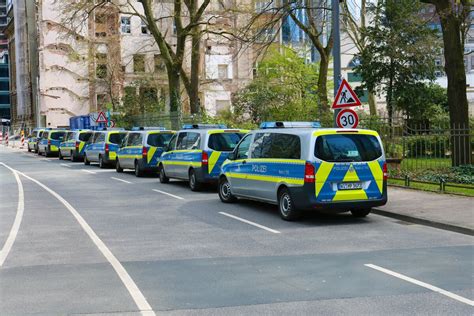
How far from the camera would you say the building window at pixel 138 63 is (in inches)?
2535

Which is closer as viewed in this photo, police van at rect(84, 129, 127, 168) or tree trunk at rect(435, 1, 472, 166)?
tree trunk at rect(435, 1, 472, 166)

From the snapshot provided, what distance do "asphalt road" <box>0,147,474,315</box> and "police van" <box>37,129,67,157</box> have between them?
92.7ft

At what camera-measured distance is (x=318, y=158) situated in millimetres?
11727

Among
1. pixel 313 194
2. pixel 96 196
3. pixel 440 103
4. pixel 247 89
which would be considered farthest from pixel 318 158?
pixel 247 89

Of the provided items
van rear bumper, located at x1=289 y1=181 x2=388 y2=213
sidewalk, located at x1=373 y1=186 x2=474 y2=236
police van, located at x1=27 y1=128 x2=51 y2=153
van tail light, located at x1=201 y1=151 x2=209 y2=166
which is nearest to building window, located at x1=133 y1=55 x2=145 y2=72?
police van, located at x1=27 y1=128 x2=51 y2=153

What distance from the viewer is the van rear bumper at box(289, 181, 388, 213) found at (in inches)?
459

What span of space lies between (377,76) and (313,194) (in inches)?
891

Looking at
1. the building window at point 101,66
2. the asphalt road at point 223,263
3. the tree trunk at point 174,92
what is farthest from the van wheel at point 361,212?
the building window at point 101,66

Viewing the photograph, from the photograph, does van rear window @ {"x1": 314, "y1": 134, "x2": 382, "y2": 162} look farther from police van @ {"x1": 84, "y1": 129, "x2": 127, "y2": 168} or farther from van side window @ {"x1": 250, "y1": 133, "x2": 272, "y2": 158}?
police van @ {"x1": 84, "y1": 129, "x2": 127, "y2": 168}

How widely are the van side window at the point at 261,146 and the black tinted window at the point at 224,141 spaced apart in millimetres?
4007

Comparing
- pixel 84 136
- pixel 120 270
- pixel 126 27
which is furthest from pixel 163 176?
pixel 126 27

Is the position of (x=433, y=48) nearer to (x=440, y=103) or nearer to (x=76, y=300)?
(x=440, y=103)

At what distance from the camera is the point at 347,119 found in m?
15.8

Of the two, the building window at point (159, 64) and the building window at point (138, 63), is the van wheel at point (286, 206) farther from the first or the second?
the building window at point (138, 63)
